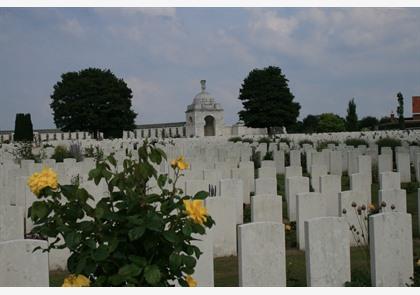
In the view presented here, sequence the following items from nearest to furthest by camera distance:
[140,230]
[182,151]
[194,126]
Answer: [140,230]
[182,151]
[194,126]

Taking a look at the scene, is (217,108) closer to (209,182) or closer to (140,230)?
(209,182)

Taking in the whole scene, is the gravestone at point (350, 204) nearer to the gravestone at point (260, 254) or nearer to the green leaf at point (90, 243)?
the gravestone at point (260, 254)

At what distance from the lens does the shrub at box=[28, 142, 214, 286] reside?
9.86 ft

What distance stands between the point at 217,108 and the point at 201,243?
50655 millimetres

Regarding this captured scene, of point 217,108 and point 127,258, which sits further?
point 217,108

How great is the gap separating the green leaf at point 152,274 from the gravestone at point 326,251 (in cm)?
203

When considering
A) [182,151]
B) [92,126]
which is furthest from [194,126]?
[182,151]

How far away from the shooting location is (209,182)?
350 inches

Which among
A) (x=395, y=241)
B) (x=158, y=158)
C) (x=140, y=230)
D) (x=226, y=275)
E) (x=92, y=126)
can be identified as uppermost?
(x=92, y=126)

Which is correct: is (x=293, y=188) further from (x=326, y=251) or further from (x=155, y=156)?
(x=155, y=156)

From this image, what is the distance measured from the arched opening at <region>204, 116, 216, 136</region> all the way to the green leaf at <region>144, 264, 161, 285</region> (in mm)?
52275

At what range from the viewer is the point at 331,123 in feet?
219

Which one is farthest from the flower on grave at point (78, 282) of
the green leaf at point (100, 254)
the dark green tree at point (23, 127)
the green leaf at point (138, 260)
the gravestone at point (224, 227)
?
the dark green tree at point (23, 127)

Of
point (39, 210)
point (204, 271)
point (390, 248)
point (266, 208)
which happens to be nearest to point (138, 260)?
point (39, 210)
